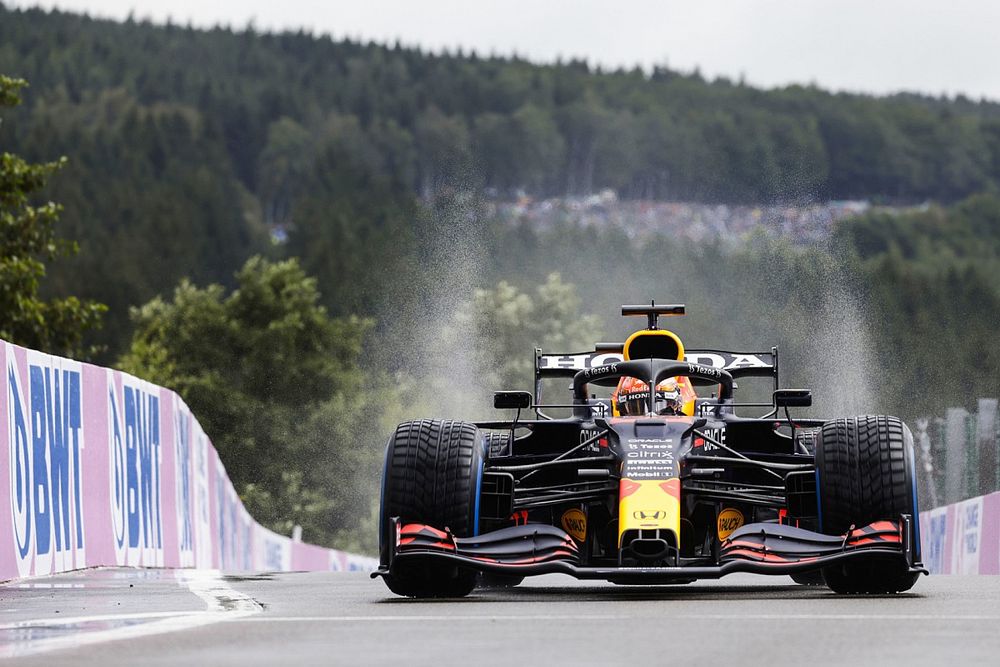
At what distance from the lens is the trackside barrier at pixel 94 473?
12.8m

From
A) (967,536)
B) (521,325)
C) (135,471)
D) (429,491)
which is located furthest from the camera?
(521,325)

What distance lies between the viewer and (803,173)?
146625mm

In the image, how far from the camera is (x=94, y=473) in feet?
49.1

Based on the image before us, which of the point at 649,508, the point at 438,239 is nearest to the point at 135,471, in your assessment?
the point at 649,508

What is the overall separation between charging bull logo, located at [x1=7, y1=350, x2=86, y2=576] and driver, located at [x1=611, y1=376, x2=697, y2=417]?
3804mm

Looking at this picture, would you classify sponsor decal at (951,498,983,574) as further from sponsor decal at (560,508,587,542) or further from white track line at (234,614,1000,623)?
white track line at (234,614,1000,623)

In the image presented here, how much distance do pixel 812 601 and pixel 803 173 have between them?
13873cm

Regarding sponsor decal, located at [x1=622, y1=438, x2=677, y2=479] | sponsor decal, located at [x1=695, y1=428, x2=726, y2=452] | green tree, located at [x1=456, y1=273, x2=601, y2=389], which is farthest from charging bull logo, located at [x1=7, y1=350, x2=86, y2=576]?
green tree, located at [x1=456, y1=273, x2=601, y2=389]

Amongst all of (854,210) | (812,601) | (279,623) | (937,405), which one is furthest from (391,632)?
(854,210)

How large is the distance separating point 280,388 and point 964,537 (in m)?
64.8

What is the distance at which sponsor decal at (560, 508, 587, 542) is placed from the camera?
37.0 ft

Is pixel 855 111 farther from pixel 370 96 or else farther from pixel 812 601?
pixel 812 601

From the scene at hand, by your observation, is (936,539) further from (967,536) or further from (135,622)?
(135,622)

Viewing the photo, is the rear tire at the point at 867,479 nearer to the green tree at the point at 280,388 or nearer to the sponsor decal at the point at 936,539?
the sponsor decal at the point at 936,539
